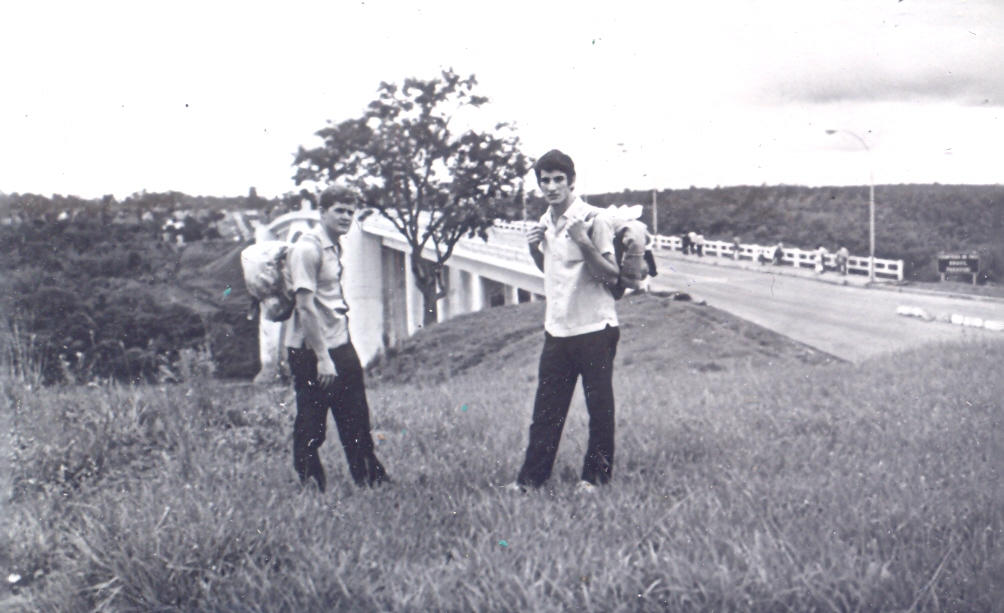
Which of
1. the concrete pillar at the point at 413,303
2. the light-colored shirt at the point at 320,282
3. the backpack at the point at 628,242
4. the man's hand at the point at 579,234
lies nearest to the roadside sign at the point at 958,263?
the concrete pillar at the point at 413,303

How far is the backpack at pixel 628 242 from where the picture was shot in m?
3.77

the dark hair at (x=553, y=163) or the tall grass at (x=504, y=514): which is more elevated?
the dark hair at (x=553, y=163)

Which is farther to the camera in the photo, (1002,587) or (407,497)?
(407,497)

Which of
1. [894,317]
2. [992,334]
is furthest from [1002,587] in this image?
[894,317]

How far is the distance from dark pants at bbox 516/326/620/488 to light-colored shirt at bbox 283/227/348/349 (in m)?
0.98

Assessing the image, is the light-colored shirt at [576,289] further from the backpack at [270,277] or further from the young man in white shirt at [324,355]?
the backpack at [270,277]

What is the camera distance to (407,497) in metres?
3.77

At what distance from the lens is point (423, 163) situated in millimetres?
5191

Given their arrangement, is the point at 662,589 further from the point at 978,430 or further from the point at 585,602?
the point at 978,430

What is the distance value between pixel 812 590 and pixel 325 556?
1.65m

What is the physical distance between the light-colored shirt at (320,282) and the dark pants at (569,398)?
98cm

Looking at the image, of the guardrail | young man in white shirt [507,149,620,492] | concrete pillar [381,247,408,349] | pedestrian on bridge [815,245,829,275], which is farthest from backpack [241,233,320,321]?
pedestrian on bridge [815,245,829,275]

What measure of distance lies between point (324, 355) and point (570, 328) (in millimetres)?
1141

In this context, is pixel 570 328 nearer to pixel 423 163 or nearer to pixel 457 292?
pixel 423 163
